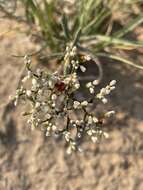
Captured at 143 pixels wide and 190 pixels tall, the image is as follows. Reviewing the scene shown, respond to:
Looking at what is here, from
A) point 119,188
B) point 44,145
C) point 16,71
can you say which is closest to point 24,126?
point 44,145

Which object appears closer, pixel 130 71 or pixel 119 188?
pixel 119 188

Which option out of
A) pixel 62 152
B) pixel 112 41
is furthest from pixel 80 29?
pixel 62 152

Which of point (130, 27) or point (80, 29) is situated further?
point (130, 27)

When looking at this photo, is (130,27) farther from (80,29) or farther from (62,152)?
(62,152)

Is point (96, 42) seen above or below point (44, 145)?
above

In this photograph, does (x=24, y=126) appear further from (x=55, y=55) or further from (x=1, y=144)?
(x=55, y=55)

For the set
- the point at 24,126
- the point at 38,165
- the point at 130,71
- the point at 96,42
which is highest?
the point at 96,42

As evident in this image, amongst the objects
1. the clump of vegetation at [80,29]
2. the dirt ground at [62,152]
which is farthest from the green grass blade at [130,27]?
the dirt ground at [62,152]
